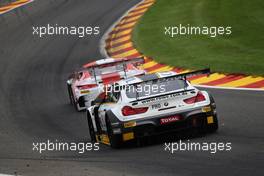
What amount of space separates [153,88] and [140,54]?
12.6m

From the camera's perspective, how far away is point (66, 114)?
2098 cm

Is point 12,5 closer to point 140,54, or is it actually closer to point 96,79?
point 140,54

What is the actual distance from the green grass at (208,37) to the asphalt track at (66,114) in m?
1.96

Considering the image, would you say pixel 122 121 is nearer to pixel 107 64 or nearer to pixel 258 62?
pixel 107 64

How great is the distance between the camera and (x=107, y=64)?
65.3 feet

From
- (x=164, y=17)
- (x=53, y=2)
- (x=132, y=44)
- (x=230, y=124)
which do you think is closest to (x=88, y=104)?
(x=230, y=124)

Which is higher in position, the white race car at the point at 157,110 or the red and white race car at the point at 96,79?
the white race car at the point at 157,110

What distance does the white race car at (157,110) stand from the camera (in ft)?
47.7

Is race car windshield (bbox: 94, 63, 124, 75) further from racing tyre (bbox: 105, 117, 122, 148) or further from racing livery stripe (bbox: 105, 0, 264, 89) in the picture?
racing tyre (bbox: 105, 117, 122, 148)

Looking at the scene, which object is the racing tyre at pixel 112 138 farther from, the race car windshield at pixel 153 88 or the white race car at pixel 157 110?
the race car windshield at pixel 153 88

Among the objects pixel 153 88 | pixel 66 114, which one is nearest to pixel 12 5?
pixel 66 114

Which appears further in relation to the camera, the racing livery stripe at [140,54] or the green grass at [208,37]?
the green grass at [208,37]

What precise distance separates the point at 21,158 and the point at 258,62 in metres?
10.2

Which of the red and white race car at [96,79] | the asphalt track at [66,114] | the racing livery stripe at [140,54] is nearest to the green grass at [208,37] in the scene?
the racing livery stripe at [140,54]
